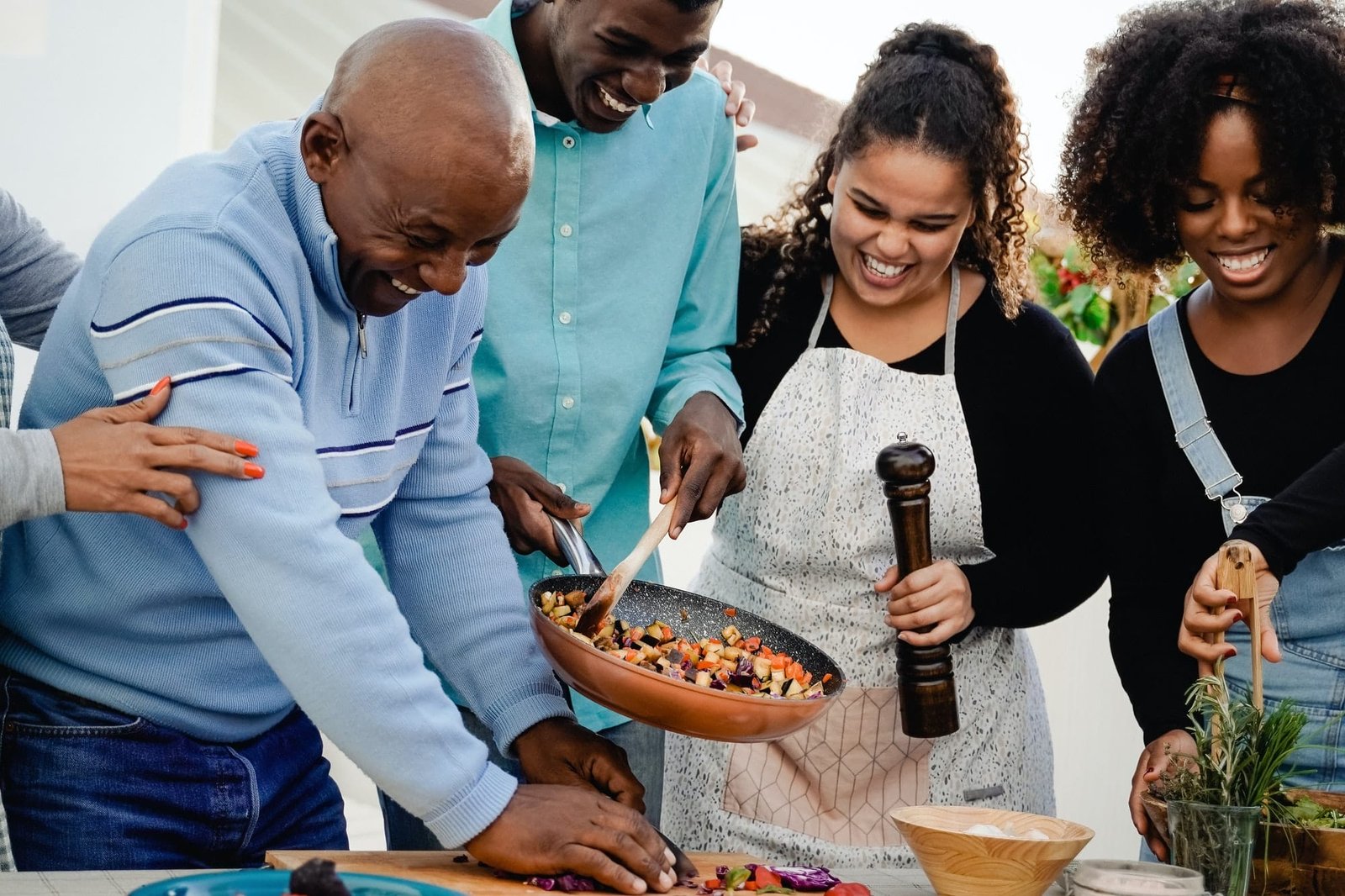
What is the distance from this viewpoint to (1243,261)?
2215mm

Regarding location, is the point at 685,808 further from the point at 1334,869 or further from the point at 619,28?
the point at 619,28

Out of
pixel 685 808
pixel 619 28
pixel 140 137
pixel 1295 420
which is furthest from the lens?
pixel 140 137

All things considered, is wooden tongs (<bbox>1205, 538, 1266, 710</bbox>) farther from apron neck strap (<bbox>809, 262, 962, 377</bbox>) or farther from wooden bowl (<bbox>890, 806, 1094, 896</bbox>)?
apron neck strap (<bbox>809, 262, 962, 377</bbox>)

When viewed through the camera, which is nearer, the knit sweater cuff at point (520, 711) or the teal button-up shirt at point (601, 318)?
the knit sweater cuff at point (520, 711)

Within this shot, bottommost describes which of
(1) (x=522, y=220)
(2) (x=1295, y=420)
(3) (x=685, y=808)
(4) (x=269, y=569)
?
(3) (x=685, y=808)

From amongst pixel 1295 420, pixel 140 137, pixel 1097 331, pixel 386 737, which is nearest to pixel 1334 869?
pixel 1295 420

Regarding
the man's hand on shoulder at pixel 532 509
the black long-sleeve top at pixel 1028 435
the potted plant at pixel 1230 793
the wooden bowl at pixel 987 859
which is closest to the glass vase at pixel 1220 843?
the potted plant at pixel 1230 793

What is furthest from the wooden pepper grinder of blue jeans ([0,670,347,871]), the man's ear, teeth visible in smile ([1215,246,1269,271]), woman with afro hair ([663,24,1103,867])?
blue jeans ([0,670,347,871])

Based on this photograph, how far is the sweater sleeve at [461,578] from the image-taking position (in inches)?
74.9

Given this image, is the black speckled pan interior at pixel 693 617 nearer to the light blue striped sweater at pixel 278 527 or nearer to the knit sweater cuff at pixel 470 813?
the light blue striped sweater at pixel 278 527

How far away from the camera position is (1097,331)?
4.43 m

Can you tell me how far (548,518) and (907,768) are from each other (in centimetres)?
75

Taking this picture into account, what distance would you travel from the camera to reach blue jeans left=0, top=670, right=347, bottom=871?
162 cm

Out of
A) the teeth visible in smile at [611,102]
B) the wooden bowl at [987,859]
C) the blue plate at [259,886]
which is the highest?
the teeth visible in smile at [611,102]
